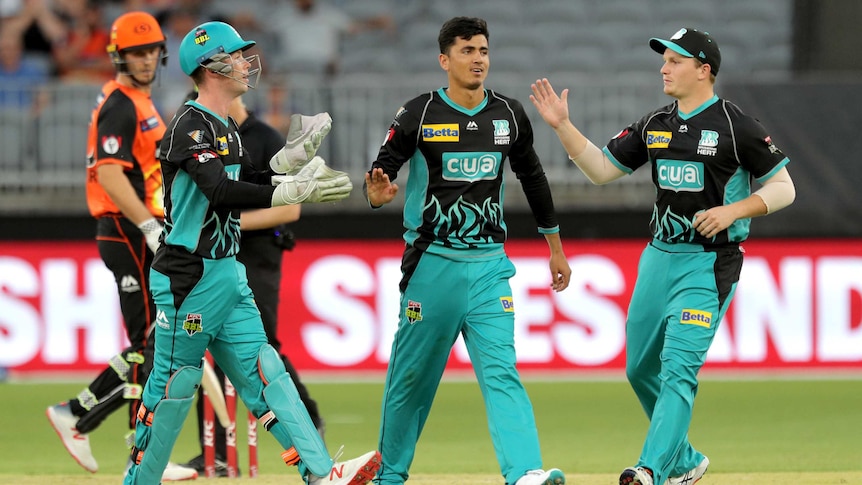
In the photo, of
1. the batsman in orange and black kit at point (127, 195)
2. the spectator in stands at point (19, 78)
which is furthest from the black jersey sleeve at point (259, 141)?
the spectator in stands at point (19, 78)

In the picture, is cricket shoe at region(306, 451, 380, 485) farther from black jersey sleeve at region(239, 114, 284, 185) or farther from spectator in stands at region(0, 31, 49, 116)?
spectator in stands at region(0, 31, 49, 116)

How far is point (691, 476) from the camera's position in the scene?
23.3 ft

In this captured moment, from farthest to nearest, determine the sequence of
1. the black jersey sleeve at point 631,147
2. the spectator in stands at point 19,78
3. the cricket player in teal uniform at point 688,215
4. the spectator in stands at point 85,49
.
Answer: the spectator in stands at point 85,49 → the spectator in stands at point 19,78 → the black jersey sleeve at point 631,147 → the cricket player in teal uniform at point 688,215

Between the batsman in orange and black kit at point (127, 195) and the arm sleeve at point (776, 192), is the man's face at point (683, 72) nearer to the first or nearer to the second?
the arm sleeve at point (776, 192)

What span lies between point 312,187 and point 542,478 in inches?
64.7

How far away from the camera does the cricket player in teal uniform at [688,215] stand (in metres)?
6.77

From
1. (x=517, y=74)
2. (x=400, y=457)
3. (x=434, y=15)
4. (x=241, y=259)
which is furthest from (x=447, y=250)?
(x=434, y=15)

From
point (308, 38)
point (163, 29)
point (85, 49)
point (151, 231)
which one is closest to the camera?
point (151, 231)

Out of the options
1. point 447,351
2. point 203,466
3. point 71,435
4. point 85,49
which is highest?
point 85,49

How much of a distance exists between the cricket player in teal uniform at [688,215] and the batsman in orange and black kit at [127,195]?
2.43 metres

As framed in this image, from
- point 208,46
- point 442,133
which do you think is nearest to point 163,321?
point 208,46

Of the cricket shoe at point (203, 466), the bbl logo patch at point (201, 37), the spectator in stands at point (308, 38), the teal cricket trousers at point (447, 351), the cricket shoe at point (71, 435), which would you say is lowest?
the cricket shoe at point (203, 466)

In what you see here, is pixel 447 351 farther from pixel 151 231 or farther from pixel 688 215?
pixel 151 231

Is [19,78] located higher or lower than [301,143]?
higher
